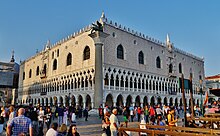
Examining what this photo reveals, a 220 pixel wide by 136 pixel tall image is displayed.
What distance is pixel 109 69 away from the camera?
2698 centimetres

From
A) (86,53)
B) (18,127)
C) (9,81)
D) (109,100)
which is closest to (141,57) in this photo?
(109,100)

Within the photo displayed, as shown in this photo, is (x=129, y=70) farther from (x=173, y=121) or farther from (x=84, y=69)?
(x=173, y=121)

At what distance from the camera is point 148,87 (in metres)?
32.8

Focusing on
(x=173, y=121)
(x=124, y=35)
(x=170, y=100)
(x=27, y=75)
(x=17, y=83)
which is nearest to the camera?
(x=173, y=121)

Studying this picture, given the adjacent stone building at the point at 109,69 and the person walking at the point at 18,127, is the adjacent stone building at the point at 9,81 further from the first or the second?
the person walking at the point at 18,127

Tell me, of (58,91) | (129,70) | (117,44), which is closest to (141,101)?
(129,70)

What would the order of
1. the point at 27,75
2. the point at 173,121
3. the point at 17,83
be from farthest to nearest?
the point at 17,83, the point at 27,75, the point at 173,121

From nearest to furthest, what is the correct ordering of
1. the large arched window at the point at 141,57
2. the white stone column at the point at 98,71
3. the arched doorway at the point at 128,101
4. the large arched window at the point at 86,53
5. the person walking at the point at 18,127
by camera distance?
the person walking at the point at 18,127
the white stone column at the point at 98,71
the large arched window at the point at 86,53
the arched doorway at the point at 128,101
the large arched window at the point at 141,57

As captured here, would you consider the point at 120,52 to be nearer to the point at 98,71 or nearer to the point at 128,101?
the point at 128,101

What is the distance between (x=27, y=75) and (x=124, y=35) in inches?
1116

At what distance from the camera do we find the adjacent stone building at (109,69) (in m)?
26.5

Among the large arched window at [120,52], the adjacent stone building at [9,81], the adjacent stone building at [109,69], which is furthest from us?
the adjacent stone building at [9,81]

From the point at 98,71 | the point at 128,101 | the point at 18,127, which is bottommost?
the point at 128,101

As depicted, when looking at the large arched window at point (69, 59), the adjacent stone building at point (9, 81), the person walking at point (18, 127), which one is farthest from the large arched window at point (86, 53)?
the adjacent stone building at point (9, 81)
